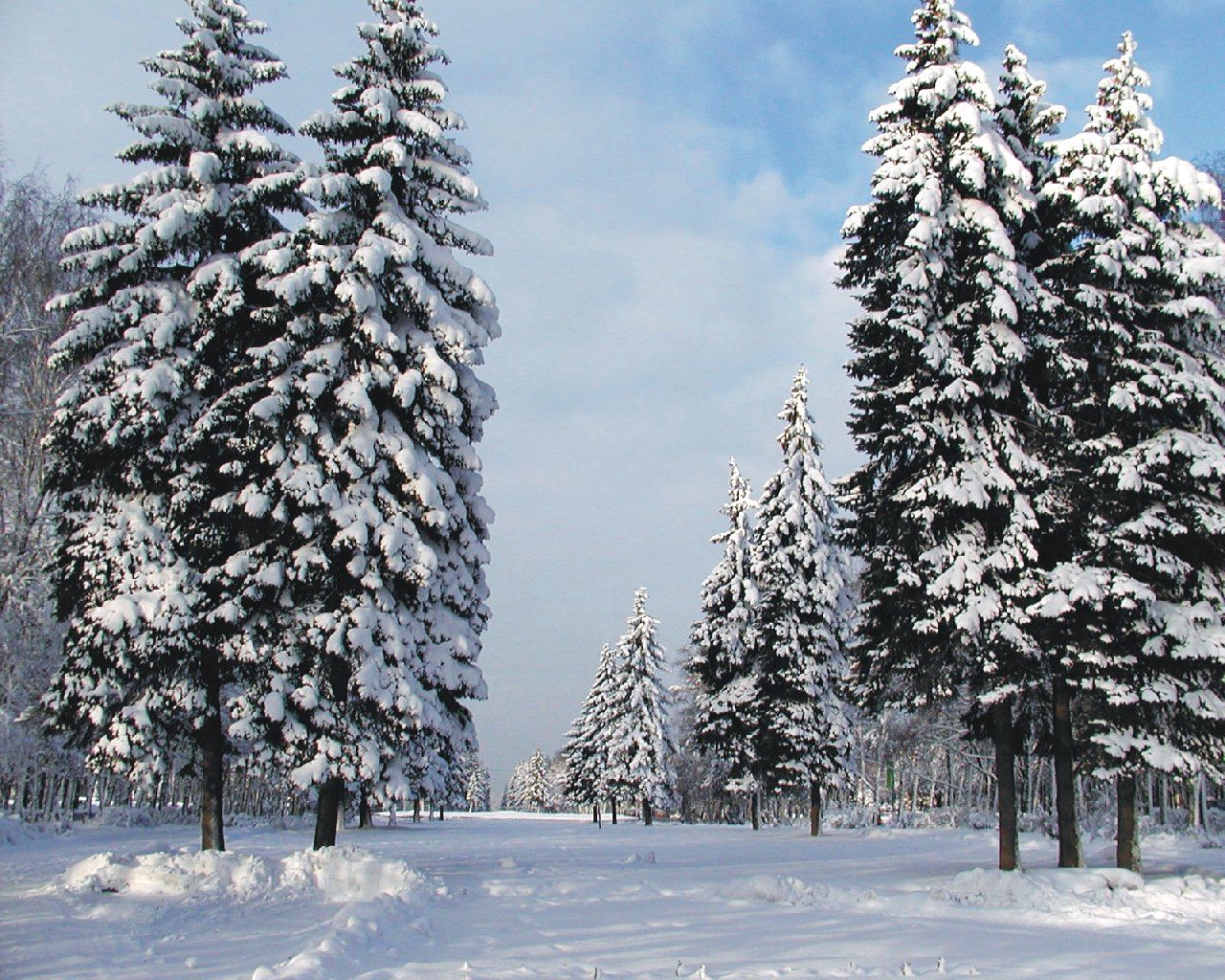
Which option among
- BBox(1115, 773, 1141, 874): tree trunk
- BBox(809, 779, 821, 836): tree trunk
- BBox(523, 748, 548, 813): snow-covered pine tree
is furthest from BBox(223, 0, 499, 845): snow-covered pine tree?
BBox(523, 748, 548, 813): snow-covered pine tree

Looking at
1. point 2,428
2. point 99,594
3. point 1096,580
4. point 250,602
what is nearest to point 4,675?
point 2,428

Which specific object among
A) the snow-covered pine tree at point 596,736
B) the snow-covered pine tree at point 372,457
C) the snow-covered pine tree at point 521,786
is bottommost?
the snow-covered pine tree at point 521,786

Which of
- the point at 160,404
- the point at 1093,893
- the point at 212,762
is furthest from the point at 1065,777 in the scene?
the point at 160,404

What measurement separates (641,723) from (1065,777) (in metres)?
42.2

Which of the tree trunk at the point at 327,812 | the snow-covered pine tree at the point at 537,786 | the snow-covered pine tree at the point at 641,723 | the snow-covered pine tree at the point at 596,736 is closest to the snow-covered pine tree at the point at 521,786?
the snow-covered pine tree at the point at 537,786

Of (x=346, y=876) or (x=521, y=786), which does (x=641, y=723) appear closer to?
(x=346, y=876)

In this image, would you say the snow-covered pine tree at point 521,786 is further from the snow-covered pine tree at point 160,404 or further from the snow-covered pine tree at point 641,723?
the snow-covered pine tree at point 160,404

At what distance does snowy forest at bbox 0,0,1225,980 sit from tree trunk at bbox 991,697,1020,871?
0.23 ft

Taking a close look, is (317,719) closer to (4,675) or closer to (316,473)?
(316,473)

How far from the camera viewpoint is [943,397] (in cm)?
1747

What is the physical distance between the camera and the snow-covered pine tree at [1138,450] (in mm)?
16156

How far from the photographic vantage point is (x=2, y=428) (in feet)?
78.3

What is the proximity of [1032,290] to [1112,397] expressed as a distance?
9.69 feet

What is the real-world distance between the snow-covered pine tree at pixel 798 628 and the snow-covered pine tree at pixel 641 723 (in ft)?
67.8
